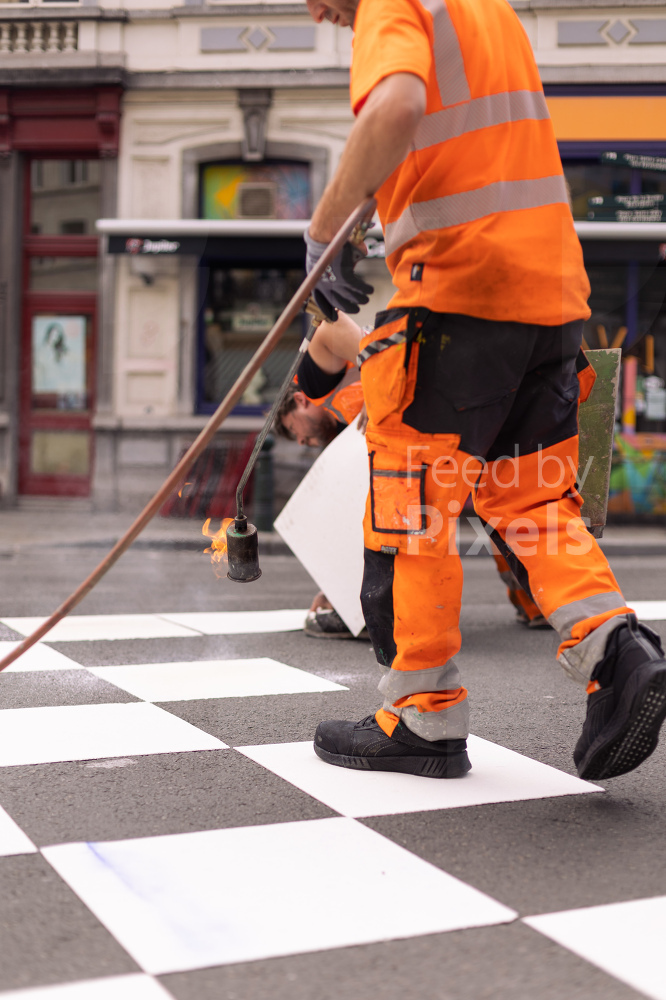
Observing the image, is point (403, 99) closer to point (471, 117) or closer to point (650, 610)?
point (471, 117)

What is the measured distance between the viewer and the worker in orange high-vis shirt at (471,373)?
1.96 m

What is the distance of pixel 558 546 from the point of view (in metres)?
2.05

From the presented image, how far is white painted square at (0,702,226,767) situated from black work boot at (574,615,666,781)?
85 cm

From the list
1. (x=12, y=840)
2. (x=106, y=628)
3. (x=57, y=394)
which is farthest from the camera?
(x=57, y=394)

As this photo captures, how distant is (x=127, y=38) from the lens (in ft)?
36.6

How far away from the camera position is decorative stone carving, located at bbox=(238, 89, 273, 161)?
1098 centimetres

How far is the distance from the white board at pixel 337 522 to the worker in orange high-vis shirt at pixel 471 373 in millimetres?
1693

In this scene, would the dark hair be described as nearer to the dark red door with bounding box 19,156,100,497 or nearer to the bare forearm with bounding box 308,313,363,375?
the bare forearm with bounding box 308,313,363,375

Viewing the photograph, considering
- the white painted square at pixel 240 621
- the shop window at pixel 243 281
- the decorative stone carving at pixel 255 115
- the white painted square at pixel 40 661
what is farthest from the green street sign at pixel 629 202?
the white painted square at pixel 40 661

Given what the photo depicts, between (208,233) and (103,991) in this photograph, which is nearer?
(103,991)

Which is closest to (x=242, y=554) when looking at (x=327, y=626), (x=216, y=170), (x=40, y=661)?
(x=40, y=661)

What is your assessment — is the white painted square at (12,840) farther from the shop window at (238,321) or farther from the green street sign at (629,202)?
the green street sign at (629,202)

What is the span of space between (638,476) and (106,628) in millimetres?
7605

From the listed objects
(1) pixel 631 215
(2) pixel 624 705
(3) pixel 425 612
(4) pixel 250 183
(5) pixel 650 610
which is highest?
(4) pixel 250 183
